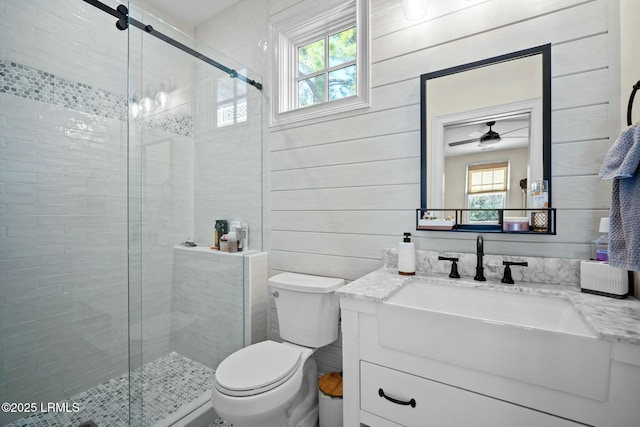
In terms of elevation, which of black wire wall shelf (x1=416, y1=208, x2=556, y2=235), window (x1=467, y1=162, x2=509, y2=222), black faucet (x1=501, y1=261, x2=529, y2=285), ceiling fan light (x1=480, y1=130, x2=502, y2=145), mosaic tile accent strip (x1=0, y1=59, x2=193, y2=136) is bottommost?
black faucet (x1=501, y1=261, x2=529, y2=285)

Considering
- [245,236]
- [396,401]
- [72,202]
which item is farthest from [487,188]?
[72,202]

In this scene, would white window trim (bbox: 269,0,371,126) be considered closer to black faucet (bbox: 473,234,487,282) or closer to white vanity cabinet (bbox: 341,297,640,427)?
black faucet (bbox: 473,234,487,282)

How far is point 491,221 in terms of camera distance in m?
1.28

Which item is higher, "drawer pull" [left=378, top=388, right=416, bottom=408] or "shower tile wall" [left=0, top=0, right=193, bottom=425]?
"shower tile wall" [left=0, top=0, right=193, bottom=425]

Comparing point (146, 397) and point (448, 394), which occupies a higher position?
point (448, 394)

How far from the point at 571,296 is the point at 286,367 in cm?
119

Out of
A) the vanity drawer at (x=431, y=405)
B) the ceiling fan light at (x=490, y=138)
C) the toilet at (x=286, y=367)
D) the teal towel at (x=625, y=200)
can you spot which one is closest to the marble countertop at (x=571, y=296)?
the teal towel at (x=625, y=200)

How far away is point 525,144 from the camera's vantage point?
1219 millimetres

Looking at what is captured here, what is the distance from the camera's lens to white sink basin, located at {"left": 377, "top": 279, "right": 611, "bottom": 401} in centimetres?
72

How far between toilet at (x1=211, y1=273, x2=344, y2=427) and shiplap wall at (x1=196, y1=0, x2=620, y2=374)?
0.23 meters

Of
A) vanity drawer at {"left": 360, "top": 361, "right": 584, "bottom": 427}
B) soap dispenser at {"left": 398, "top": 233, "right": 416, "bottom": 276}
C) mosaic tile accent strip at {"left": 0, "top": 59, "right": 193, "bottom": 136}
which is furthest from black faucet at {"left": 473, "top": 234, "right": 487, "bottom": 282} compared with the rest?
mosaic tile accent strip at {"left": 0, "top": 59, "right": 193, "bottom": 136}

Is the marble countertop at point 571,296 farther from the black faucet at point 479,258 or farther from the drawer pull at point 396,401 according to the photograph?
the drawer pull at point 396,401

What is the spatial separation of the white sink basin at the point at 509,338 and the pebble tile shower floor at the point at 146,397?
4.39 feet

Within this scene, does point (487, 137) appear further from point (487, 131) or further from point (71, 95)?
point (71, 95)
